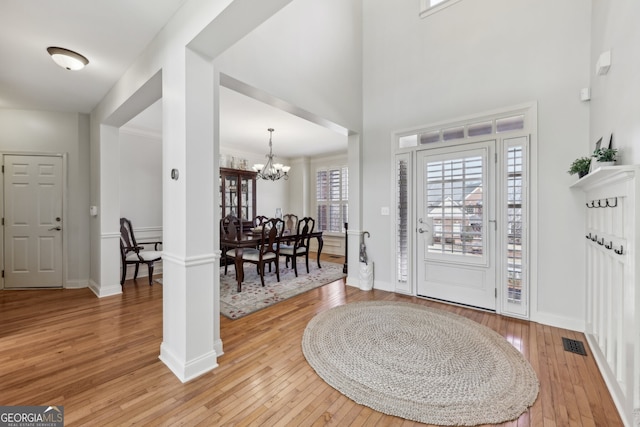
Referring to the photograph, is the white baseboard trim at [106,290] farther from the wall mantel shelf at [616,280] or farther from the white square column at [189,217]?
the wall mantel shelf at [616,280]

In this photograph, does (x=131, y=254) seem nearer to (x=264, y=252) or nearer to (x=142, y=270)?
(x=142, y=270)

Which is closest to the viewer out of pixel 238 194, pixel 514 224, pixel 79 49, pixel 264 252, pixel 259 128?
pixel 79 49

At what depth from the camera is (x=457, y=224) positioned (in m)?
3.18

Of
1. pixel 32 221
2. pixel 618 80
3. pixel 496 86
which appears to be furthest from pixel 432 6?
pixel 32 221

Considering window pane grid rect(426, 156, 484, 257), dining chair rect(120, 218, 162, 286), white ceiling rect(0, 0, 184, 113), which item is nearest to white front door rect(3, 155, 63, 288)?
dining chair rect(120, 218, 162, 286)

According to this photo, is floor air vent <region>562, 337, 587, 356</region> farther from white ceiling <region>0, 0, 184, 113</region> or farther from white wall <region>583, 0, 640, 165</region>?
white ceiling <region>0, 0, 184, 113</region>

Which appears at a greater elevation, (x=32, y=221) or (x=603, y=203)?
(x=603, y=203)

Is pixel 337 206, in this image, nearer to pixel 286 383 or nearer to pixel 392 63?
pixel 392 63

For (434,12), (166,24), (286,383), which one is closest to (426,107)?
(434,12)

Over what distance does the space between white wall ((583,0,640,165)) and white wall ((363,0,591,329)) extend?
228 mm

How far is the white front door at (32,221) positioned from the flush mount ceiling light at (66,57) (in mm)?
2237

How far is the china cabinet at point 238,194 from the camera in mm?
5500

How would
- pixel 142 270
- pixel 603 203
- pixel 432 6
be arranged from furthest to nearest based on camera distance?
1. pixel 142 270
2. pixel 432 6
3. pixel 603 203

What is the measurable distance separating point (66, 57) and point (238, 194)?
12.2 feet
